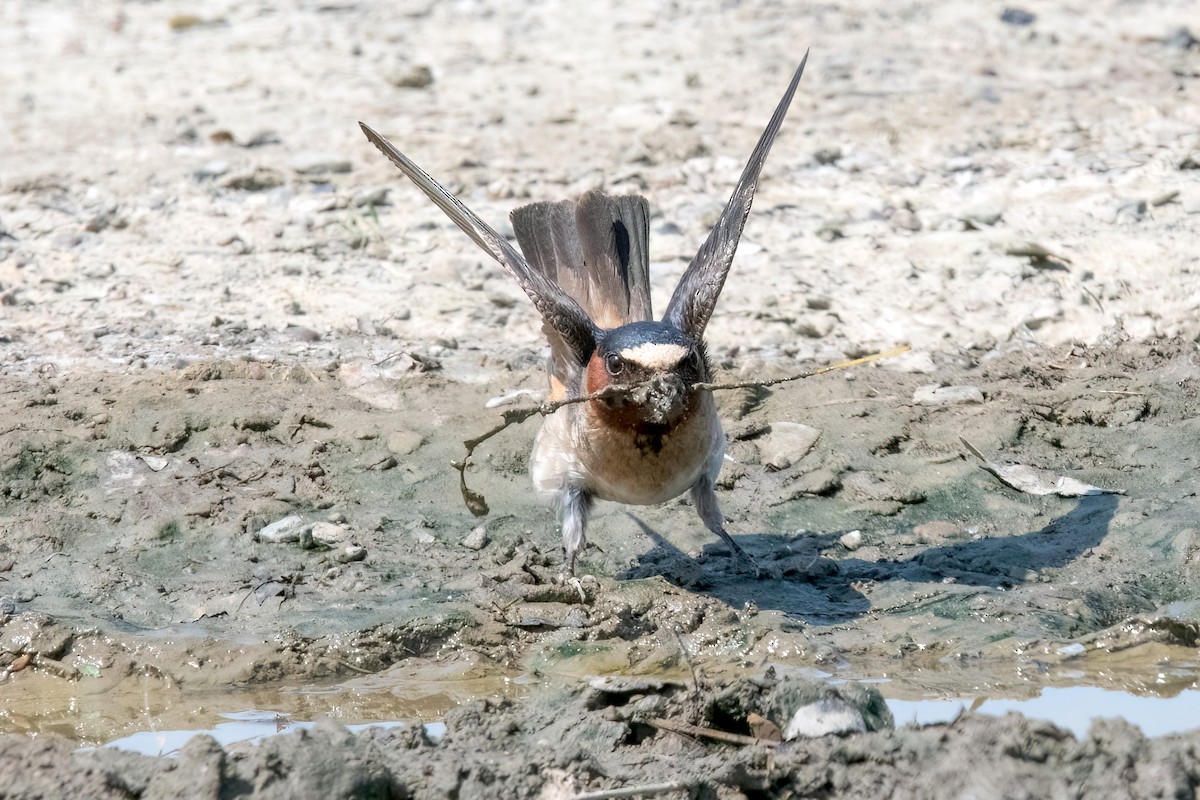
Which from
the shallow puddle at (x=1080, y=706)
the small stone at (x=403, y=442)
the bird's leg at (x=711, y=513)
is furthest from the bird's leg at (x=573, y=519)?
the shallow puddle at (x=1080, y=706)

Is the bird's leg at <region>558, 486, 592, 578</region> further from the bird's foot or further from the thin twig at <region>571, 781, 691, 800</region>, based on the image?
the thin twig at <region>571, 781, 691, 800</region>

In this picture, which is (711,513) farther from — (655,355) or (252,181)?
(252,181)

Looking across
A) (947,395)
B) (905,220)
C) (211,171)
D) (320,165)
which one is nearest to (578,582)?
(947,395)

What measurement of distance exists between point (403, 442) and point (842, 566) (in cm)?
211

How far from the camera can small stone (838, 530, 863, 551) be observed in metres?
5.93

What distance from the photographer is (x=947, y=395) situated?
22.6ft

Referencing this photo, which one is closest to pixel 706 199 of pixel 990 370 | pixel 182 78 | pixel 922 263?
pixel 922 263

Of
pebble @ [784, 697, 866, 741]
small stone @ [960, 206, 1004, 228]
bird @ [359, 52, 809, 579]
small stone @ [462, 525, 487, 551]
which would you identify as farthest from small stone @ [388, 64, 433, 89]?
pebble @ [784, 697, 866, 741]

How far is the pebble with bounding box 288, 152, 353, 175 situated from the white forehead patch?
4948 mm

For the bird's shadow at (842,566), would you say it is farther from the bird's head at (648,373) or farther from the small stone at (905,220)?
the small stone at (905,220)

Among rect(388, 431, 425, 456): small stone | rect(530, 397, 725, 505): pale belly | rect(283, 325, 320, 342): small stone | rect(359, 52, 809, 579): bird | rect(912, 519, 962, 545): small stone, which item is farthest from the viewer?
rect(283, 325, 320, 342): small stone

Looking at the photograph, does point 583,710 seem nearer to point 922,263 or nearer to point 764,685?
point 764,685

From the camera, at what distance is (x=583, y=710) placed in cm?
411

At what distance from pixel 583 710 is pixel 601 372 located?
64.4 inches
